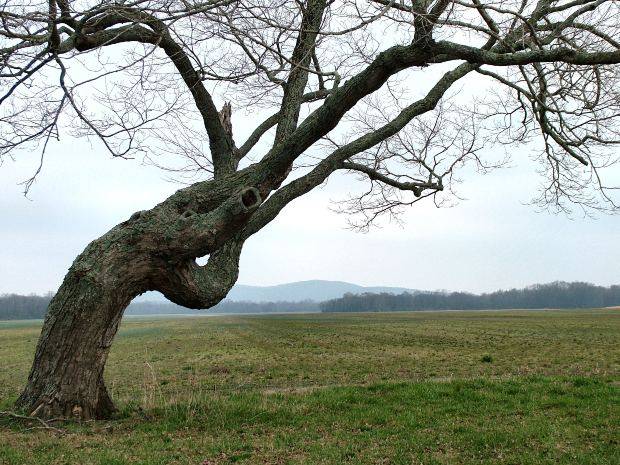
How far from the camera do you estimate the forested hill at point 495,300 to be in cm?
17512

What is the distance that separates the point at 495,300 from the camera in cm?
19000

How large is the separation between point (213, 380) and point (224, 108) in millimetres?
8118

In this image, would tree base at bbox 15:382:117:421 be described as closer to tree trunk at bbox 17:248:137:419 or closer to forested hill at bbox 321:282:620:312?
tree trunk at bbox 17:248:137:419

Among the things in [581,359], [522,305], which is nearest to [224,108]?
[581,359]

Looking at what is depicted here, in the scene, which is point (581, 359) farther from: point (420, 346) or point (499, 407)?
point (499, 407)

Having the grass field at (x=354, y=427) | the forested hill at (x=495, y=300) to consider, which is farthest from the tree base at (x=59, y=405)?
the forested hill at (x=495, y=300)

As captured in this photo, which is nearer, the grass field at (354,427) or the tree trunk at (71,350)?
the grass field at (354,427)

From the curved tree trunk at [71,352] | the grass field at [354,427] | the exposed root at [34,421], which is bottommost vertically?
the grass field at [354,427]

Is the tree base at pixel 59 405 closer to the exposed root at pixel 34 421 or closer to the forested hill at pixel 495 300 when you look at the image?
the exposed root at pixel 34 421

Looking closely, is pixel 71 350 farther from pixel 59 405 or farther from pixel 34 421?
pixel 34 421

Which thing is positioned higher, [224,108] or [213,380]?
[224,108]

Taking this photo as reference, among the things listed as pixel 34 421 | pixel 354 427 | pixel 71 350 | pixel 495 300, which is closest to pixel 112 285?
pixel 71 350

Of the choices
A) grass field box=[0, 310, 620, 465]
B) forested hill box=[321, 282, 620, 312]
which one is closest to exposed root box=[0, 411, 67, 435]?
grass field box=[0, 310, 620, 465]

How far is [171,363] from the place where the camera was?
66.4 feet
